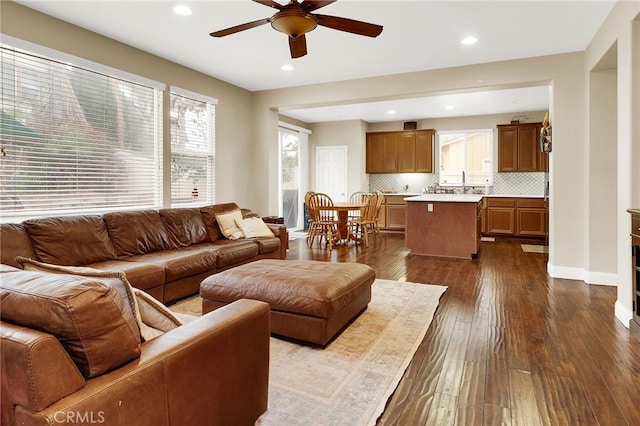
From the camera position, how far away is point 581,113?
4.42m

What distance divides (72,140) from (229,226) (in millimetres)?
1874

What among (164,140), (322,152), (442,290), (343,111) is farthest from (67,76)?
(322,152)

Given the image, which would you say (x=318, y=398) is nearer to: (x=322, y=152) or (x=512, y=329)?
(x=512, y=329)

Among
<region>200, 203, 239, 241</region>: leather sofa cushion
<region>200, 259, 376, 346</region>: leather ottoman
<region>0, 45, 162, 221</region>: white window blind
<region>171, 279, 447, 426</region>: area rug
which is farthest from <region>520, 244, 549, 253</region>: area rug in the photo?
<region>0, 45, 162, 221</region>: white window blind

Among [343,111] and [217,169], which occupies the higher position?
[343,111]

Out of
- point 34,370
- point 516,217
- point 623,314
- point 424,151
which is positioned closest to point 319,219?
point 424,151

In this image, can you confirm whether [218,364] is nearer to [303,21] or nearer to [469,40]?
[303,21]

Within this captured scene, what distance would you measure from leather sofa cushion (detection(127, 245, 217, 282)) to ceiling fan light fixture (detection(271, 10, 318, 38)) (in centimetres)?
213

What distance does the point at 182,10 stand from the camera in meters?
3.46

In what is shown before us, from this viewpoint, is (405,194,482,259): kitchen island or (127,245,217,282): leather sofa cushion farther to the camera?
(405,194,482,259): kitchen island

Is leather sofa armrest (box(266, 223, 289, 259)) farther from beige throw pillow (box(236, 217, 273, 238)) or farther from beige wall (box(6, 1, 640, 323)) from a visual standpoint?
beige wall (box(6, 1, 640, 323))

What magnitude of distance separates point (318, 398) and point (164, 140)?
3.94 metres

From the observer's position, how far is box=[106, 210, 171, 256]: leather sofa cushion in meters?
3.62

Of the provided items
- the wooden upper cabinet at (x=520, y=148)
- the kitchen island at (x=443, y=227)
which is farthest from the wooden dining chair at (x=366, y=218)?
the wooden upper cabinet at (x=520, y=148)
